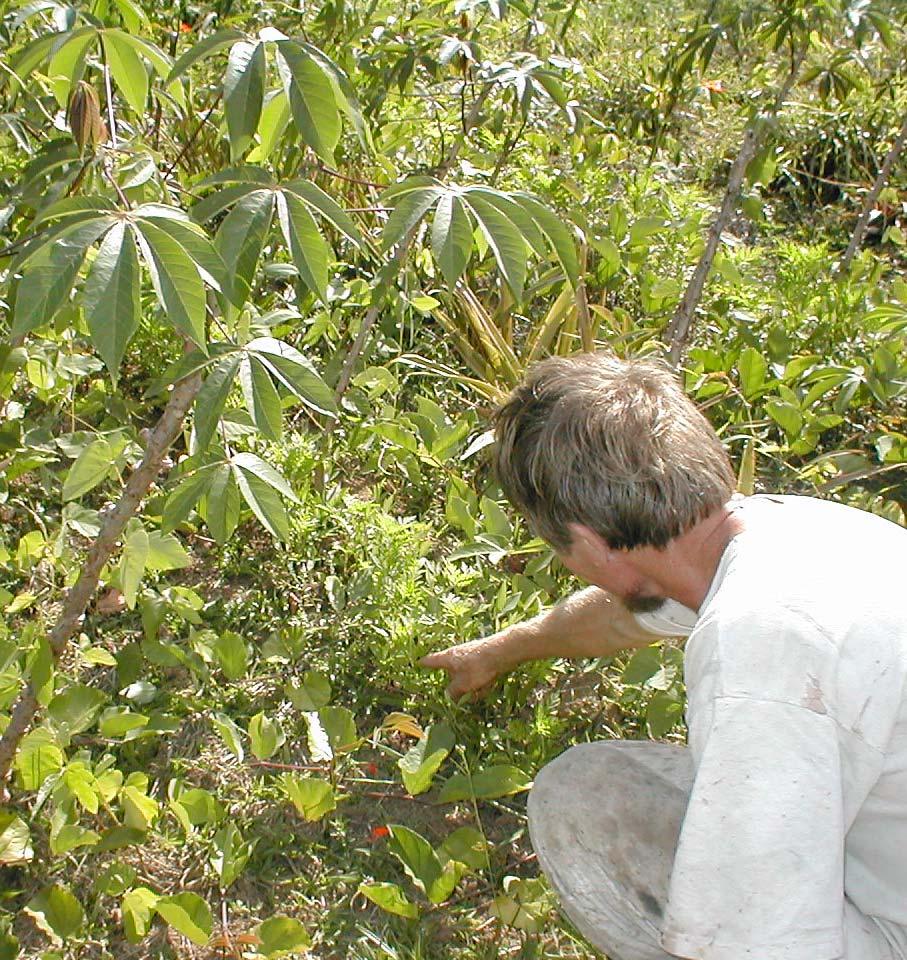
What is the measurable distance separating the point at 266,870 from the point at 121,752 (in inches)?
12.2

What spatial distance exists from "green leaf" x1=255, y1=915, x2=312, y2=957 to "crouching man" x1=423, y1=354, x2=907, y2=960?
0.35 metres

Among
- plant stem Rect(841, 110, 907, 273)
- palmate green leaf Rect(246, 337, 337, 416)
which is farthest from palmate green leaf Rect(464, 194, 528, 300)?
plant stem Rect(841, 110, 907, 273)

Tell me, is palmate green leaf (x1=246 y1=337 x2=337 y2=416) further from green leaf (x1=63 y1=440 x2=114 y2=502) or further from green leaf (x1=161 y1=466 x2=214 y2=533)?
green leaf (x1=63 y1=440 x2=114 y2=502)

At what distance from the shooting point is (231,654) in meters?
2.00

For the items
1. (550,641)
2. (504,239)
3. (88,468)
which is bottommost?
(550,641)

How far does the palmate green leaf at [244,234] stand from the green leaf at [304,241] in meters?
0.02

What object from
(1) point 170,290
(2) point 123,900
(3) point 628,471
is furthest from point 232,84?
(2) point 123,900

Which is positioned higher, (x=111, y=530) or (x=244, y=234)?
(x=244, y=234)

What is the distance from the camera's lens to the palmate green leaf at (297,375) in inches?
58.3

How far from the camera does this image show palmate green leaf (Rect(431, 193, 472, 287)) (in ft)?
4.79

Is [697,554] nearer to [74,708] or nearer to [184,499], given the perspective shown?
[184,499]

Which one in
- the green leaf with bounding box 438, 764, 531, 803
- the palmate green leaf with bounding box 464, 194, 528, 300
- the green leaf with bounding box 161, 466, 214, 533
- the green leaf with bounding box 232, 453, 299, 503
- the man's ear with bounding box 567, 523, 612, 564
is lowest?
the green leaf with bounding box 438, 764, 531, 803

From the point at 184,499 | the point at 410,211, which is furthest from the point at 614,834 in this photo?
the point at 410,211

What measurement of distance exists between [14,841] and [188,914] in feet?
1.01
